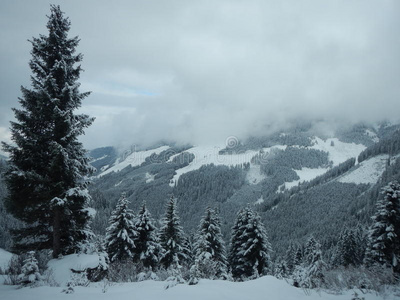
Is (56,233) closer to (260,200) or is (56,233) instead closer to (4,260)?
(4,260)

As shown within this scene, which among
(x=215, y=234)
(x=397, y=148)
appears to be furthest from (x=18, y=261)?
(x=397, y=148)

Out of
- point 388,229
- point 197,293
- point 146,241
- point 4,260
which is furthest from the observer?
point 146,241

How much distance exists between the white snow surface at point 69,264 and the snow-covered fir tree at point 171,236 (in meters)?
14.2

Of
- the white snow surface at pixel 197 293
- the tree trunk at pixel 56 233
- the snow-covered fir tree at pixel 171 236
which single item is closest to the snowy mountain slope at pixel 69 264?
the tree trunk at pixel 56 233

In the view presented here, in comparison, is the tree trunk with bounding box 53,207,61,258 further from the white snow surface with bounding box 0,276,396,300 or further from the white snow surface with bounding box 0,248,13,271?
the white snow surface with bounding box 0,276,396,300

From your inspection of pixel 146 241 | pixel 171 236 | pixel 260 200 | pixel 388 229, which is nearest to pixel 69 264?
pixel 146 241

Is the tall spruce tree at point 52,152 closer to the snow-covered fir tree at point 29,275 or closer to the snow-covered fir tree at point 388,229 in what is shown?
the snow-covered fir tree at point 29,275

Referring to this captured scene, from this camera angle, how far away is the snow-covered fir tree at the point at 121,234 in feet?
61.0

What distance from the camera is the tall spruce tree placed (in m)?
8.12

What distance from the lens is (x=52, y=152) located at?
798 cm

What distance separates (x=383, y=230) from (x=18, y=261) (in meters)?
25.7

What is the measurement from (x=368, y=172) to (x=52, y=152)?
8331 inches

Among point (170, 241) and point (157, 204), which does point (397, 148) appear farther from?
point (170, 241)

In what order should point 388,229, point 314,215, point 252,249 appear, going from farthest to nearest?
point 314,215 → point 252,249 → point 388,229
